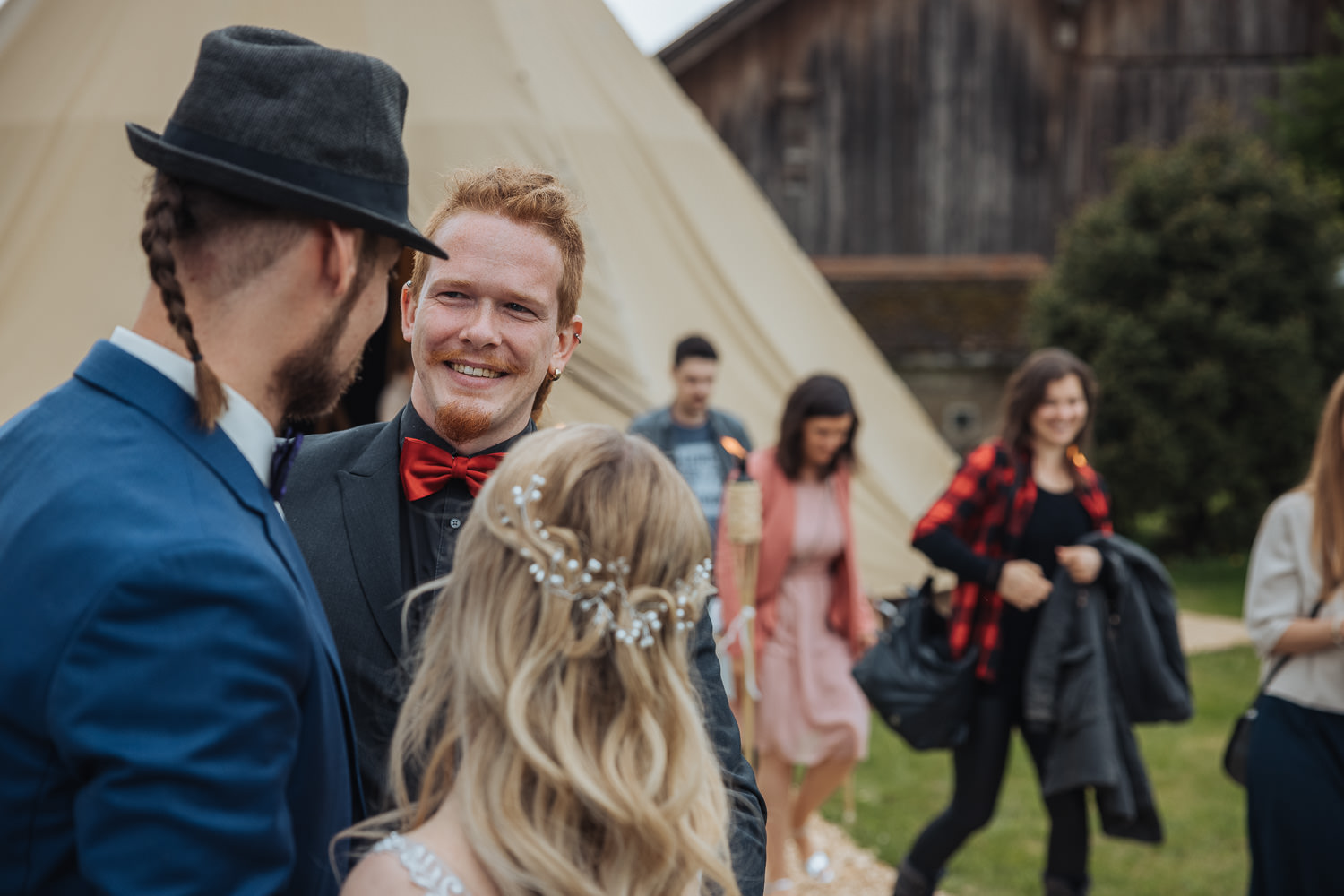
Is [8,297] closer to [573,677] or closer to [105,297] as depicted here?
[105,297]

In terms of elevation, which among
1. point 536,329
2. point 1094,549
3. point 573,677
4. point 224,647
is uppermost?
point 536,329

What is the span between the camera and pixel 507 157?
19.1ft

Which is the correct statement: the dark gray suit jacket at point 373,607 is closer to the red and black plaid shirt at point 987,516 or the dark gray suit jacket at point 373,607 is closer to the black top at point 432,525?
the black top at point 432,525

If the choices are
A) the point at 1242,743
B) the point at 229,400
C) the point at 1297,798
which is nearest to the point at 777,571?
the point at 1242,743

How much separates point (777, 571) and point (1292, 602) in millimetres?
1992

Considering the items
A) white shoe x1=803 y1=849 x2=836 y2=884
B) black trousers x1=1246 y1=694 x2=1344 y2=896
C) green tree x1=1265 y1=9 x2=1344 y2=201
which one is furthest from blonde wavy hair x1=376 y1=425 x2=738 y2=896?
green tree x1=1265 y1=9 x2=1344 y2=201

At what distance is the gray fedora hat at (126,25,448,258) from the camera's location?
4.44ft

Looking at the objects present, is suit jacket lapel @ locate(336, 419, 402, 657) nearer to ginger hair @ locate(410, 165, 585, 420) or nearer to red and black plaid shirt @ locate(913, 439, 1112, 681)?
ginger hair @ locate(410, 165, 585, 420)

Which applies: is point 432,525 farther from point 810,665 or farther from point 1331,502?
point 810,665

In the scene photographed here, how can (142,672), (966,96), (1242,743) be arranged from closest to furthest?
(142,672)
(1242,743)
(966,96)

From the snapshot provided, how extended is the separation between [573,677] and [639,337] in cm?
580

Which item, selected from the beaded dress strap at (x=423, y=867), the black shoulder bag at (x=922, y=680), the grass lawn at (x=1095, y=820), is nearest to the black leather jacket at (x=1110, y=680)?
the black shoulder bag at (x=922, y=680)

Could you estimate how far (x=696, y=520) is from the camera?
1.59 meters

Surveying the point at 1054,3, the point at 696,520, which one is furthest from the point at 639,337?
the point at 1054,3
